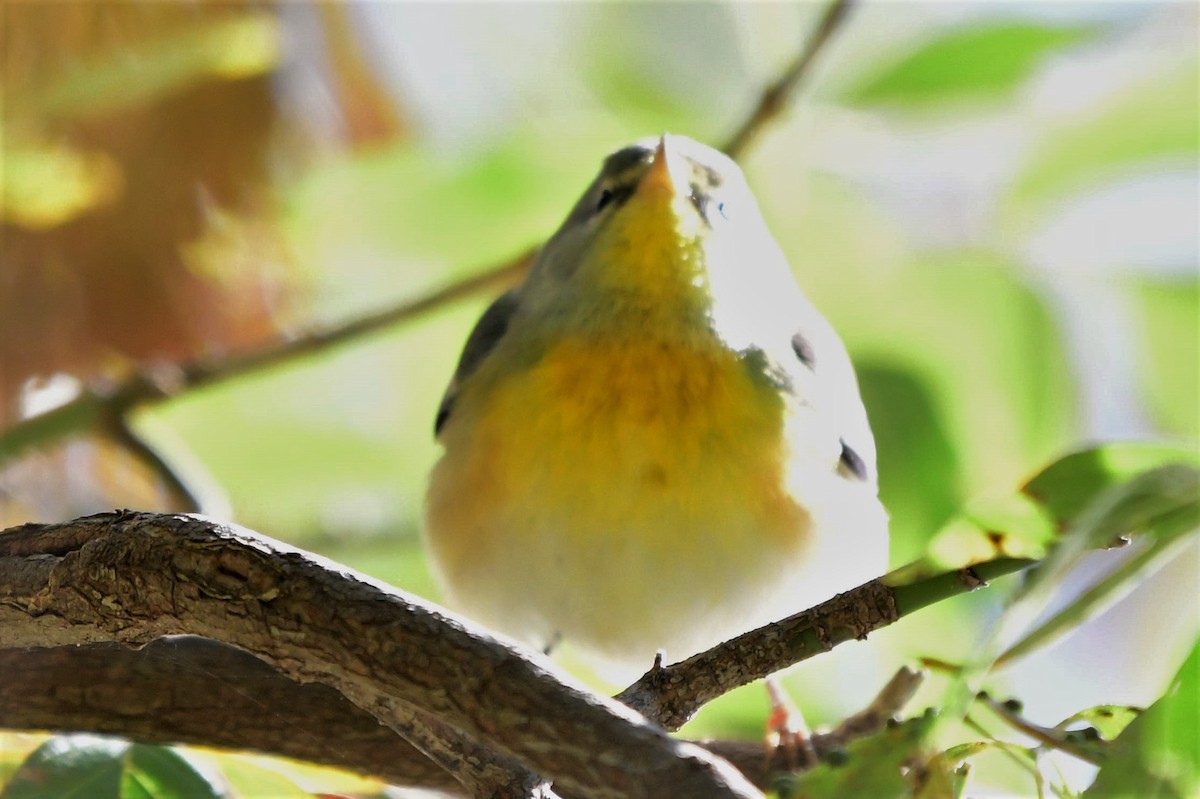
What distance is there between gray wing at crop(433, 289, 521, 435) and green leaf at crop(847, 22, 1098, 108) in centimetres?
86

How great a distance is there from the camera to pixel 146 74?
233 centimetres

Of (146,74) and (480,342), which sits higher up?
(146,74)

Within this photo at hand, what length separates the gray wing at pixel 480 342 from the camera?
2551mm

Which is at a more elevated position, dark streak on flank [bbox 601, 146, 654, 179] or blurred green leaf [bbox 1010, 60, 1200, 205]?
dark streak on flank [bbox 601, 146, 654, 179]

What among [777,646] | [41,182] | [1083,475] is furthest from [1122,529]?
[41,182]

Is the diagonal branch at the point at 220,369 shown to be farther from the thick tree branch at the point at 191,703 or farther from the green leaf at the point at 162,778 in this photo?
the green leaf at the point at 162,778

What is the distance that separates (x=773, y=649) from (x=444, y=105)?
120 inches

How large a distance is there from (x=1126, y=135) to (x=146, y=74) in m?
1.74

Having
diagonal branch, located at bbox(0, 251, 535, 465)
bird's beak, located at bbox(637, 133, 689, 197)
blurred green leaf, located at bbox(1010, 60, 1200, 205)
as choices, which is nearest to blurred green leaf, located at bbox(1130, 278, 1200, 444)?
blurred green leaf, located at bbox(1010, 60, 1200, 205)

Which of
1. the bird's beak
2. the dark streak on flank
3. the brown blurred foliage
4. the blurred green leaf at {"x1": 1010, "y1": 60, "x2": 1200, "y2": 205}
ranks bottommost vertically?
A: the blurred green leaf at {"x1": 1010, "y1": 60, "x2": 1200, "y2": 205}

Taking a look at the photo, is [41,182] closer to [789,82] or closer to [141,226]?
[141,226]

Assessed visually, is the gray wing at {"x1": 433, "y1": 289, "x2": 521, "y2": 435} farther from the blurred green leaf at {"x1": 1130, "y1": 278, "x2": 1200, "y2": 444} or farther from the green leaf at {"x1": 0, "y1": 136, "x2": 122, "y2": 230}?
the blurred green leaf at {"x1": 1130, "y1": 278, "x2": 1200, "y2": 444}

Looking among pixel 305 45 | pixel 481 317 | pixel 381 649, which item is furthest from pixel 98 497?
pixel 381 649

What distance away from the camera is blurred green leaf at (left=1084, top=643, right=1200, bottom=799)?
33.3 inches
